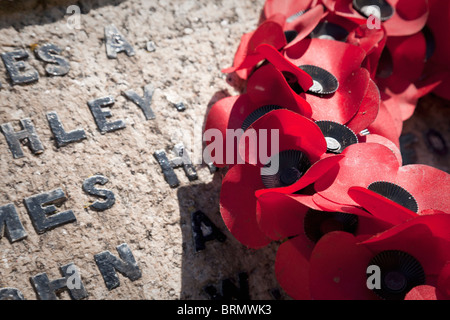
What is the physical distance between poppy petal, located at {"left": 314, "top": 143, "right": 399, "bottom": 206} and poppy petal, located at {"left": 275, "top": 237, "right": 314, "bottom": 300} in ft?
0.39

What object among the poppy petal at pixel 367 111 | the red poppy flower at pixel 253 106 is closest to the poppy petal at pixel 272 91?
the red poppy flower at pixel 253 106

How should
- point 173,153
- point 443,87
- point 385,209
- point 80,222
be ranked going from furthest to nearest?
point 443,87, point 173,153, point 80,222, point 385,209

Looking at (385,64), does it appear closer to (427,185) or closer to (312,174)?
(427,185)

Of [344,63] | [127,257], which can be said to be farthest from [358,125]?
[127,257]

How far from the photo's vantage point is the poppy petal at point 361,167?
729mm

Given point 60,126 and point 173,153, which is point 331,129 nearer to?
point 173,153

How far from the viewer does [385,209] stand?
25.0 inches

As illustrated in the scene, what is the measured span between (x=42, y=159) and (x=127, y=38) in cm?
35

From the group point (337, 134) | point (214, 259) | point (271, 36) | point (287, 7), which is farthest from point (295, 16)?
point (214, 259)

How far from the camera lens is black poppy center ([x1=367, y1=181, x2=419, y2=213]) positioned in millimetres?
711

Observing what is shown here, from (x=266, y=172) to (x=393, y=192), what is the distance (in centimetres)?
23

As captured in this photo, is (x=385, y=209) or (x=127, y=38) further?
(x=127, y=38)

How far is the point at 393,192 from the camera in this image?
0.72 m

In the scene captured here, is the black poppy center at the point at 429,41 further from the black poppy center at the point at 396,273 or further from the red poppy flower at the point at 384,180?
the black poppy center at the point at 396,273
